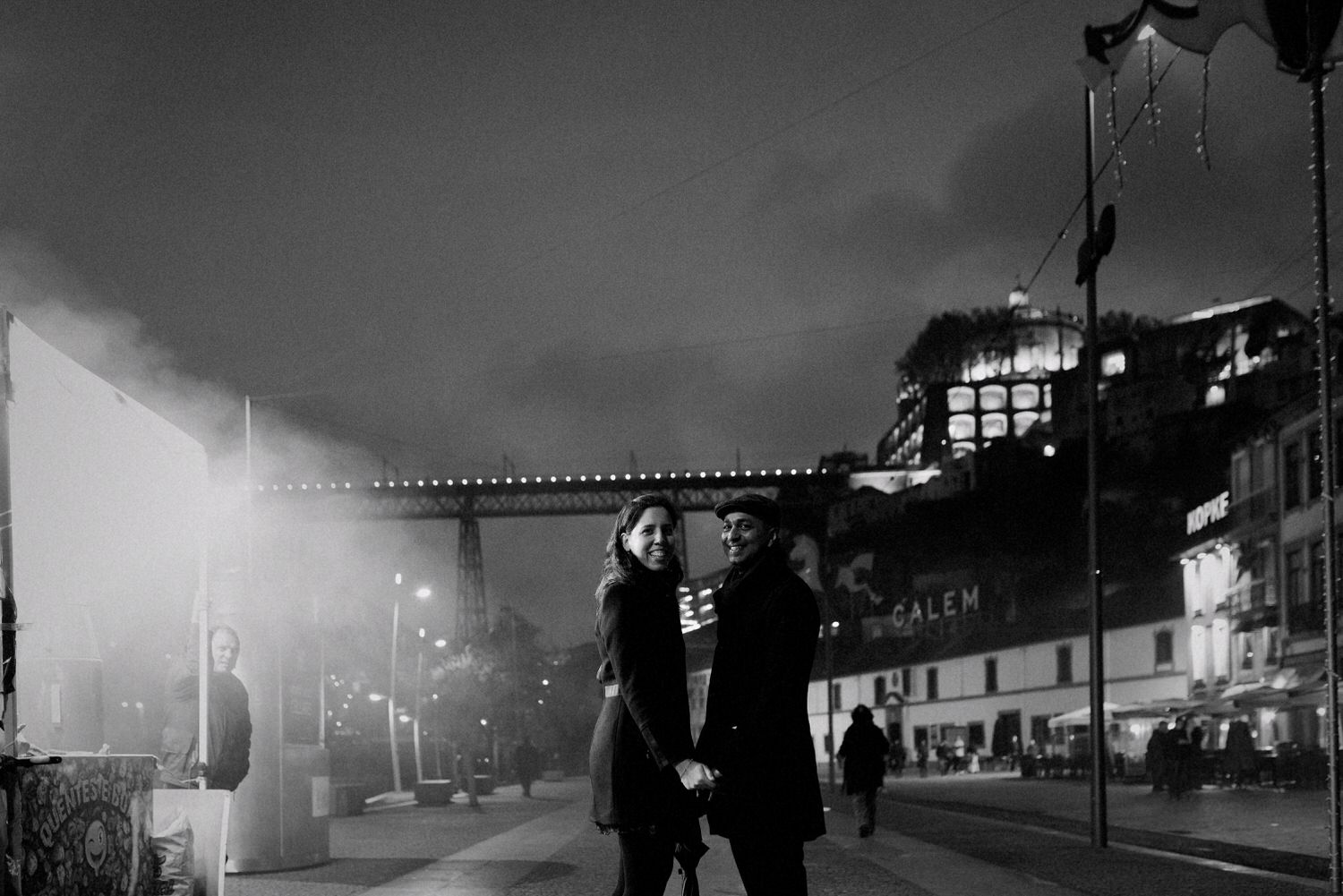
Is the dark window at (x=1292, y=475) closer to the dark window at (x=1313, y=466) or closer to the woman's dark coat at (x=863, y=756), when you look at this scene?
the dark window at (x=1313, y=466)

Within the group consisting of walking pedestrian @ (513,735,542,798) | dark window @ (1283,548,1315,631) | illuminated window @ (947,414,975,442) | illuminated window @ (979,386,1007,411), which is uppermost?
illuminated window @ (979,386,1007,411)

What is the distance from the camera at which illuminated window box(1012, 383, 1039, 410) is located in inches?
6585

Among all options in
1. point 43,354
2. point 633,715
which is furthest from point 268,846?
point 633,715

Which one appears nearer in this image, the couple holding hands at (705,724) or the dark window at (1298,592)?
the couple holding hands at (705,724)

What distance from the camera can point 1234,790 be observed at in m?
35.2

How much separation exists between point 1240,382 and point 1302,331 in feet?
25.5

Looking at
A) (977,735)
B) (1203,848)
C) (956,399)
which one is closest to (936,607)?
(977,735)

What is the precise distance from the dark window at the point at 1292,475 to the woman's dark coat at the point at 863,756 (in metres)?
30.3

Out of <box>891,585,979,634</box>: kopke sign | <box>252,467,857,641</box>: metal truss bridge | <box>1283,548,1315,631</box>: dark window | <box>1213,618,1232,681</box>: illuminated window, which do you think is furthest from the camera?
<box>252,467,857,641</box>: metal truss bridge

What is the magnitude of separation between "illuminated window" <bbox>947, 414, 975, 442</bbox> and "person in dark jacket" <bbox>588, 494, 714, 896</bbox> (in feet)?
538

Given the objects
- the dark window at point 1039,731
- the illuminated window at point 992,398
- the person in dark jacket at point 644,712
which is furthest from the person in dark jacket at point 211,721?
the illuminated window at point 992,398

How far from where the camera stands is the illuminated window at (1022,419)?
16638 centimetres

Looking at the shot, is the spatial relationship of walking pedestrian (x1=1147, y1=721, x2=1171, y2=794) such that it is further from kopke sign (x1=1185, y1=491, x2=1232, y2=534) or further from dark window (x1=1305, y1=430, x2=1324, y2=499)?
kopke sign (x1=1185, y1=491, x2=1232, y2=534)

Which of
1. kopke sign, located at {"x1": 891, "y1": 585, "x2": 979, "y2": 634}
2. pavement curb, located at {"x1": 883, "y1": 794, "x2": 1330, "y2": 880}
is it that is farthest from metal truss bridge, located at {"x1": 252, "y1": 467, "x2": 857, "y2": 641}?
pavement curb, located at {"x1": 883, "y1": 794, "x2": 1330, "y2": 880}
